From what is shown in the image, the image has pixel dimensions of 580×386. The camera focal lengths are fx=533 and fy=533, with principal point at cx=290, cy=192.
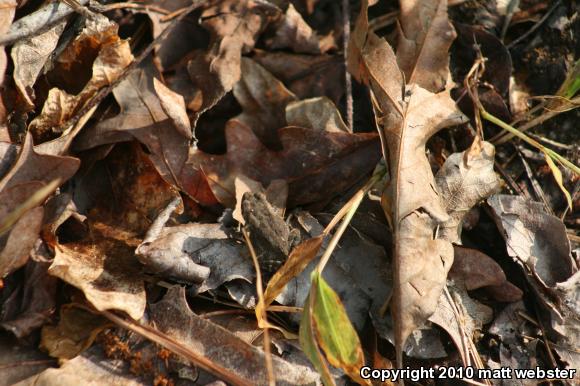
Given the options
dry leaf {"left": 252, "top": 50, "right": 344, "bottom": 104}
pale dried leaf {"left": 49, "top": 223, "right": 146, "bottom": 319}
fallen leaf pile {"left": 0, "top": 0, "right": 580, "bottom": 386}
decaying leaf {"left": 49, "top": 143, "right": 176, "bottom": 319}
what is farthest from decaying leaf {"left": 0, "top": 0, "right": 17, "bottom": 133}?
dry leaf {"left": 252, "top": 50, "right": 344, "bottom": 104}

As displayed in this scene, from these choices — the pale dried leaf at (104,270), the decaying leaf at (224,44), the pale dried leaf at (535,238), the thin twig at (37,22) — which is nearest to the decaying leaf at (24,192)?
the pale dried leaf at (104,270)

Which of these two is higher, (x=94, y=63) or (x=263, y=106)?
(x=94, y=63)

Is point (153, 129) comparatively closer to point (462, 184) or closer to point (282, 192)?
point (282, 192)

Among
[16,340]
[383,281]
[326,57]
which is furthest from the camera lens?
[326,57]

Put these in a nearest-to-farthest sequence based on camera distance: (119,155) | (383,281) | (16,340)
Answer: (16,340) → (383,281) → (119,155)

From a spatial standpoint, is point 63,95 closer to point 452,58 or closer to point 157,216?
point 157,216

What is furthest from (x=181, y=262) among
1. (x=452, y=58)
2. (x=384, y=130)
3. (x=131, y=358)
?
(x=452, y=58)

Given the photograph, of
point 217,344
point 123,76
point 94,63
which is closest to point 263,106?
point 123,76
